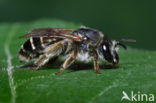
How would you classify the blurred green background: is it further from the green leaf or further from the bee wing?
the bee wing

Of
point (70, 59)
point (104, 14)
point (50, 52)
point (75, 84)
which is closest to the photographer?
point (75, 84)

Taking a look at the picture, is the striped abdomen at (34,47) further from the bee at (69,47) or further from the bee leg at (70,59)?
the bee leg at (70,59)

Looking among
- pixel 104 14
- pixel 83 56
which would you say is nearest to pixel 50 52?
pixel 83 56

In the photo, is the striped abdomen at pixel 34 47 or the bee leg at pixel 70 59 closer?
the bee leg at pixel 70 59

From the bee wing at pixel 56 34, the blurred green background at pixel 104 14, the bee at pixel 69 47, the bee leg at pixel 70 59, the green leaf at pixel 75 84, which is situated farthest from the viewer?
the blurred green background at pixel 104 14

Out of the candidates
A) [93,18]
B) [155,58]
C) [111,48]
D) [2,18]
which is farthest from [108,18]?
[111,48]

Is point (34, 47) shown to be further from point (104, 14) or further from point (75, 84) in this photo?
point (104, 14)

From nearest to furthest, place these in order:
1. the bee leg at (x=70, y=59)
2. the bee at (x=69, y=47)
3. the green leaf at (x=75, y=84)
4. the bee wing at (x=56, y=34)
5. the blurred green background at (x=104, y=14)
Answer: the green leaf at (x=75, y=84) → the bee leg at (x=70, y=59) → the bee wing at (x=56, y=34) → the bee at (x=69, y=47) → the blurred green background at (x=104, y=14)

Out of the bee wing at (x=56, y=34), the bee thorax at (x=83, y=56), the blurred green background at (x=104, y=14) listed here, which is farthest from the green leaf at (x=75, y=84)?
the blurred green background at (x=104, y=14)
